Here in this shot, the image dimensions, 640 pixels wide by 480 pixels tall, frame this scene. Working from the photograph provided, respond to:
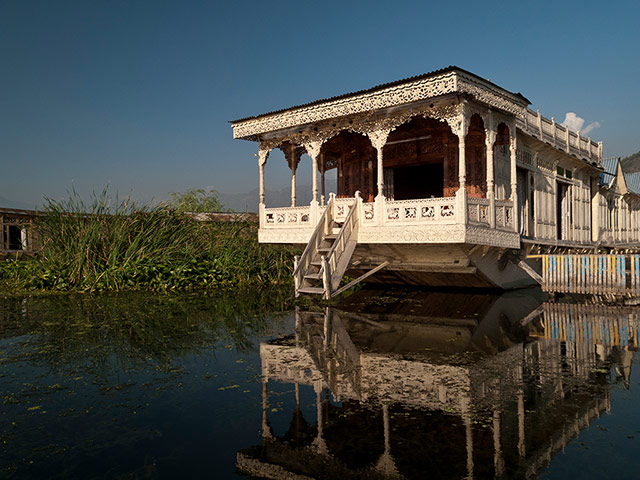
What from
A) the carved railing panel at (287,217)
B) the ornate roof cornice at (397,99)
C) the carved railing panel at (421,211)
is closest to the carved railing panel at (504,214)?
the carved railing panel at (421,211)

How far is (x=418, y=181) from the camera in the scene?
16.8m

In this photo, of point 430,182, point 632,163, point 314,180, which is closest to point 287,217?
point 314,180

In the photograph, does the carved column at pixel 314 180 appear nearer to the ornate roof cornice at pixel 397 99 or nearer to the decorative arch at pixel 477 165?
the ornate roof cornice at pixel 397 99

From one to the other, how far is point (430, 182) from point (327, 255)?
324 inches

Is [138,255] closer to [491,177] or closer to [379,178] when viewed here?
[379,178]

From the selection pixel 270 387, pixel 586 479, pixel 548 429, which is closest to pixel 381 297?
pixel 270 387

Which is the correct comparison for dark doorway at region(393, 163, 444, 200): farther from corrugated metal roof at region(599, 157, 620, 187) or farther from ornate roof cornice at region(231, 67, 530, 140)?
corrugated metal roof at region(599, 157, 620, 187)

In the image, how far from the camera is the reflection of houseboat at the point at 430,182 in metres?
10.4

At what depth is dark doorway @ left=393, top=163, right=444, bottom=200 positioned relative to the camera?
15466 mm

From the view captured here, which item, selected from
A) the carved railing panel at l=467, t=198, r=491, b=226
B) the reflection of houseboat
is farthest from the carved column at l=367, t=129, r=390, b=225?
the carved railing panel at l=467, t=198, r=491, b=226

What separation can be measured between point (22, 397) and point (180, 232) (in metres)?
11.4

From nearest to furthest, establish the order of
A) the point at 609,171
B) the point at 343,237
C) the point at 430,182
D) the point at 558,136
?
1. the point at 343,237
2. the point at 558,136
3. the point at 430,182
4. the point at 609,171

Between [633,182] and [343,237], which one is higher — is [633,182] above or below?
above

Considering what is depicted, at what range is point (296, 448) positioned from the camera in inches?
138
